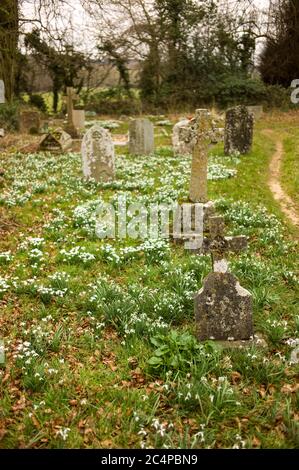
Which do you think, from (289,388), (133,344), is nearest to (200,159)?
(133,344)

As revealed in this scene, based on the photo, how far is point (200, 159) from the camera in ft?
33.9

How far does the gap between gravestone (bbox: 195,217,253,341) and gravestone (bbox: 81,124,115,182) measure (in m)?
9.05

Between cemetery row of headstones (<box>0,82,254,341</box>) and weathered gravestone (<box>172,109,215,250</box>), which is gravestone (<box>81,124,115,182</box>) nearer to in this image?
cemetery row of headstones (<box>0,82,254,341</box>)

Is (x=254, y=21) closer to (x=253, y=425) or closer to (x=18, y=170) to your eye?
(x=18, y=170)

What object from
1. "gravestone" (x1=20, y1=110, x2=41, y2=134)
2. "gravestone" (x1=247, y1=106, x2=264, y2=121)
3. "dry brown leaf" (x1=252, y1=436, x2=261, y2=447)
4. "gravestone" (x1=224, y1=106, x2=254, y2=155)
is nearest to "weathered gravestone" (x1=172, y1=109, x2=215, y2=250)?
"dry brown leaf" (x1=252, y1=436, x2=261, y2=447)

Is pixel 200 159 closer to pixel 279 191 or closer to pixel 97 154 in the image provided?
pixel 279 191

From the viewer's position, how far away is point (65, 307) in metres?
6.34

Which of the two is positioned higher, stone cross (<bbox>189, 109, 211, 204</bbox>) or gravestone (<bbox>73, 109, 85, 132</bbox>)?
gravestone (<bbox>73, 109, 85, 132</bbox>)

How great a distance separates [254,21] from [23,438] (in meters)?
39.7

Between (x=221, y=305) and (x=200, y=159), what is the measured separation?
5.76 m

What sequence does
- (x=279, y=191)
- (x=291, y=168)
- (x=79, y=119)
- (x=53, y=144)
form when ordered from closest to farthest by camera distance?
(x=279, y=191) < (x=291, y=168) < (x=53, y=144) < (x=79, y=119)

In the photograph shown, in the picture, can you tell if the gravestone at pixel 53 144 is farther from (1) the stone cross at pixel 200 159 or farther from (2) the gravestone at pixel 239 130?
(1) the stone cross at pixel 200 159

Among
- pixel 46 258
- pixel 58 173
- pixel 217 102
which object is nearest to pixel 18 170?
pixel 58 173

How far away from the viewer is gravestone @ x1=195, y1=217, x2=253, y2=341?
5277 mm
